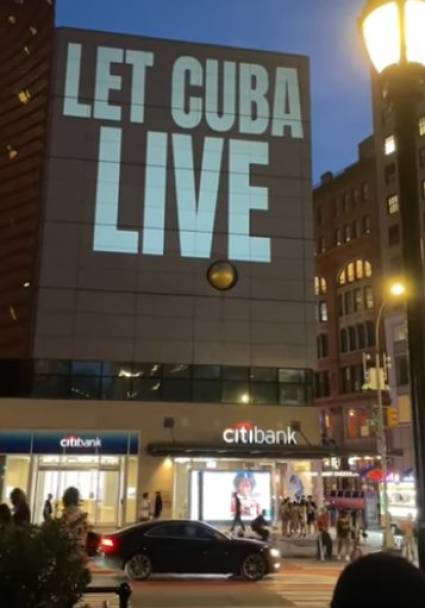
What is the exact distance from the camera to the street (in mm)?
15047

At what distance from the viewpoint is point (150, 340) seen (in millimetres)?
37156

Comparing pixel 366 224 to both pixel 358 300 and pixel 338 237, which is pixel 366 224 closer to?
pixel 338 237

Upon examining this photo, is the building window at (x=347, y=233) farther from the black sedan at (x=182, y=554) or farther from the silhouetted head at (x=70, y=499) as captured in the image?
the silhouetted head at (x=70, y=499)

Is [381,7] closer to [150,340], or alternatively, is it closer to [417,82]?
[417,82]

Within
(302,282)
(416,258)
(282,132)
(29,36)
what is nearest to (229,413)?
(302,282)

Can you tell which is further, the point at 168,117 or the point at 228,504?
the point at 168,117

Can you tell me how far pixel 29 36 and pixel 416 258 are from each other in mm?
42451

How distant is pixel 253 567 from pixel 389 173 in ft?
186

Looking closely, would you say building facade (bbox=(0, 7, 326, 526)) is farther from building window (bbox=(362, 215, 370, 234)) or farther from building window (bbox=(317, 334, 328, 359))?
building window (bbox=(317, 334, 328, 359))

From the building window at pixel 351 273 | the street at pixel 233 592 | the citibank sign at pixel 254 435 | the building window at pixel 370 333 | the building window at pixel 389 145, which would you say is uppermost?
the building window at pixel 389 145

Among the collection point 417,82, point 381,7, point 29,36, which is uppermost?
point 29,36

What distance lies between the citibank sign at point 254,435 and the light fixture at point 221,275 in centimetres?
746

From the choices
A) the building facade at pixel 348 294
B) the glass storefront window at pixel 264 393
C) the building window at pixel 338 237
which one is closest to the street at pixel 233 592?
the glass storefront window at pixel 264 393

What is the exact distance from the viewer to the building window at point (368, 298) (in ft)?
261
